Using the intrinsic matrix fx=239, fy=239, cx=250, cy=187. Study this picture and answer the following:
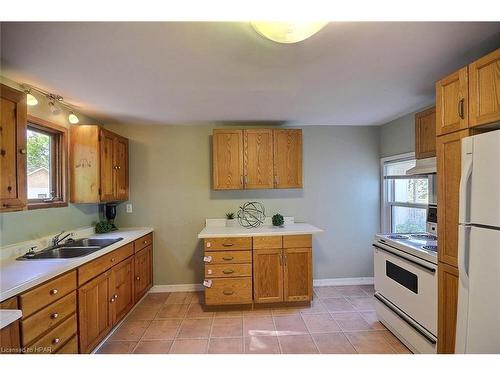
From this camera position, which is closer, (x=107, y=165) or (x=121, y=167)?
(x=107, y=165)

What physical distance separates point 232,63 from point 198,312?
2.67 metres

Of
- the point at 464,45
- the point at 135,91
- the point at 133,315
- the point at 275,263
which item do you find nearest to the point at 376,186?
the point at 275,263

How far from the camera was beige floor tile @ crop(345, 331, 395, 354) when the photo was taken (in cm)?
210

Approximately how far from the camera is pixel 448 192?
1.62 metres

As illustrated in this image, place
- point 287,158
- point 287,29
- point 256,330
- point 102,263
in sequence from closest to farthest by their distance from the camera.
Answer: point 287,29
point 102,263
point 256,330
point 287,158

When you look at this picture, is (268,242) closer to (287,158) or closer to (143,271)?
(287,158)

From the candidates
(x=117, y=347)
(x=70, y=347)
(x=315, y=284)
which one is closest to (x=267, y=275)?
(x=315, y=284)

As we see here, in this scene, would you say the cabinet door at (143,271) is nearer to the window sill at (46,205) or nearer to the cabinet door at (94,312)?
the cabinet door at (94,312)

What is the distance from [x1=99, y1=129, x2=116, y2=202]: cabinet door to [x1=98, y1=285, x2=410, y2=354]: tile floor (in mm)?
1443

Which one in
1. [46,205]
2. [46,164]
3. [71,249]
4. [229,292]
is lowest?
[229,292]

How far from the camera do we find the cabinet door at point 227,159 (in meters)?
3.14

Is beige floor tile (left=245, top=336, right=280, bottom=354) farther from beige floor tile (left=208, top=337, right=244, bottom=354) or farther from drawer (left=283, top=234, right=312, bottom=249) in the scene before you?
drawer (left=283, top=234, right=312, bottom=249)

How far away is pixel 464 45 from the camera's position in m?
1.52

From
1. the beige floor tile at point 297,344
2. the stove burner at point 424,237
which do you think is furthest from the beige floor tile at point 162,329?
the stove burner at point 424,237
